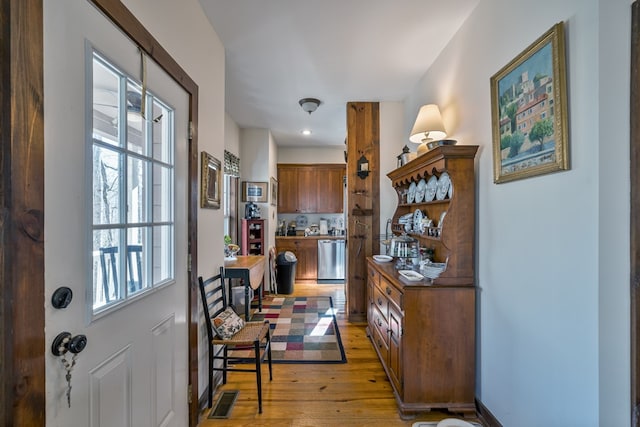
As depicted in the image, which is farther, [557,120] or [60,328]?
[557,120]

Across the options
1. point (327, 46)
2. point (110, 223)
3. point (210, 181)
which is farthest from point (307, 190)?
point (110, 223)

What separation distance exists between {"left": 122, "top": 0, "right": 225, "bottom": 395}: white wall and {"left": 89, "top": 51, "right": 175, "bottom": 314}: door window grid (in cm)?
35

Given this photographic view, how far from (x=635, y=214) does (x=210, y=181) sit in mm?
2140

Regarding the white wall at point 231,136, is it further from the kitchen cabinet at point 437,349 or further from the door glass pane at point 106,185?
the kitchen cabinet at point 437,349

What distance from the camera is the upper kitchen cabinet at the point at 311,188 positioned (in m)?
5.71

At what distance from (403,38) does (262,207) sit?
319 cm

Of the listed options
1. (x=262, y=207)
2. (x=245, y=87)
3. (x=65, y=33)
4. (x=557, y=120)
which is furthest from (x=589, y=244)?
(x=262, y=207)

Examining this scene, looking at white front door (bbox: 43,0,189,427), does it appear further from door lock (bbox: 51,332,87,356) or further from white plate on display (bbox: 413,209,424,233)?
white plate on display (bbox: 413,209,424,233)

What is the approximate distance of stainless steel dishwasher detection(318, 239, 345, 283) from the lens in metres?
5.41

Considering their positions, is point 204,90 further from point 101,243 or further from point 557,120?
point 557,120

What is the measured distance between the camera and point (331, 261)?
5.43m

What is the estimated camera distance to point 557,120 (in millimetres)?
1231

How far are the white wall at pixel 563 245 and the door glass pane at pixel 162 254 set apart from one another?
6.06ft

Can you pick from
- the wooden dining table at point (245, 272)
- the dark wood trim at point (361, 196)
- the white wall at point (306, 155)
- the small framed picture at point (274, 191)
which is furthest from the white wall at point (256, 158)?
the dark wood trim at point (361, 196)
